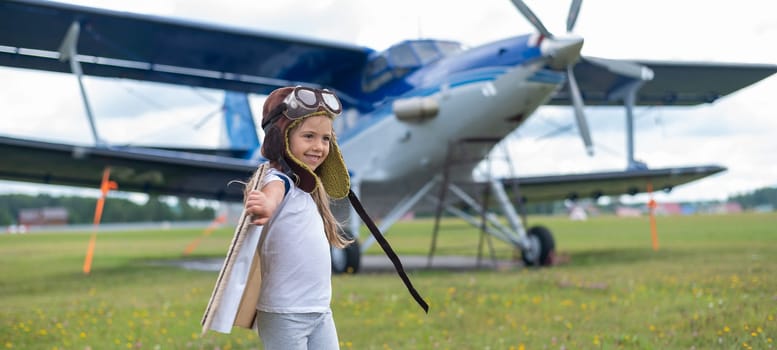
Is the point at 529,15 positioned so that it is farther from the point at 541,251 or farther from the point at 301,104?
the point at 301,104

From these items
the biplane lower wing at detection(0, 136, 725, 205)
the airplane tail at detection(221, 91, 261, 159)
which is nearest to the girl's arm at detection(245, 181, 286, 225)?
the biplane lower wing at detection(0, 136, 725, 205)

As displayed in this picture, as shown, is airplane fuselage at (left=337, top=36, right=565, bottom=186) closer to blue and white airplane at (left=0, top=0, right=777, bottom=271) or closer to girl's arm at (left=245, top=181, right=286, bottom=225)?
blue and white airplane at (left=0, top=0, right=777, bottom=271)

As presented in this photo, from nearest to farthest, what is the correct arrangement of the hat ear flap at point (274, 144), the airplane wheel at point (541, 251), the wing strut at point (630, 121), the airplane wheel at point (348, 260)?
the hat ear flap at point (274, 144), the airplane wheel at point (348, 260), the airplane wheel at point (541, 251), the wing strut at point (630, 121)

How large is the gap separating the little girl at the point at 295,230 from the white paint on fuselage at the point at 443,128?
648cm

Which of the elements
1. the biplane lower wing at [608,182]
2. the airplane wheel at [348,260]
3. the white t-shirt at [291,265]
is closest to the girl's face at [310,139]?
the white t-shirt at [291,265]

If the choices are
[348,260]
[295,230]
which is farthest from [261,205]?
[348,260]

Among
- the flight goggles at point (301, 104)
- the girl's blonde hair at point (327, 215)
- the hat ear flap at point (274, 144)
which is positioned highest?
the flight goggles at point (301, 104)

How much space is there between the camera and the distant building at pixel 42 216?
91.9 metres

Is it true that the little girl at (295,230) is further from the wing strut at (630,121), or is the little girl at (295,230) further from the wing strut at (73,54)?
the wing strut at (630,121)

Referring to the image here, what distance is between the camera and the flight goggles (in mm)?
2400

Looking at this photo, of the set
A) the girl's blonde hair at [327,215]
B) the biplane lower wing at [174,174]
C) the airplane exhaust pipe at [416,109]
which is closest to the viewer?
the girl's blonde hair at [327,215]

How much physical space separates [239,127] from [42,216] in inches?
3423

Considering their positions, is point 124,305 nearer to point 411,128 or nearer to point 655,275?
point 411,128

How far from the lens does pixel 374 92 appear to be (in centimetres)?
1047
